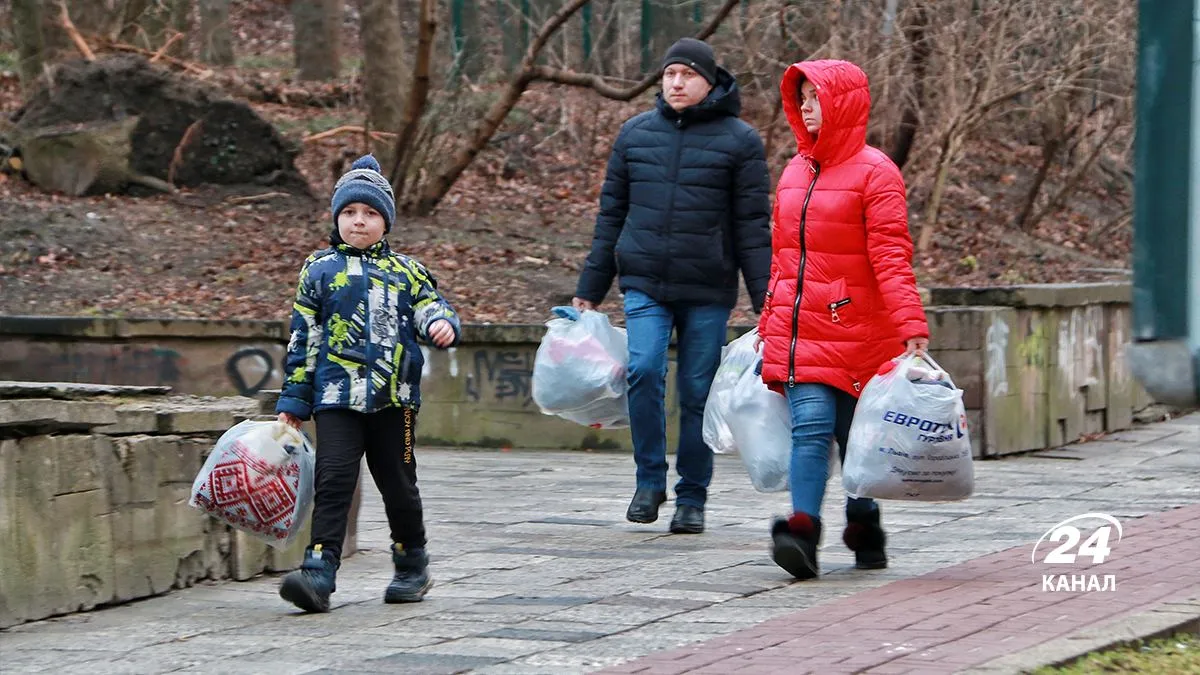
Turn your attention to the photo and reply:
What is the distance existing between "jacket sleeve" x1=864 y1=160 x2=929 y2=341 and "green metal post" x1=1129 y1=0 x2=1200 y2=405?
2545 mm

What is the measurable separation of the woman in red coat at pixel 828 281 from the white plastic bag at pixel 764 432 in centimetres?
17

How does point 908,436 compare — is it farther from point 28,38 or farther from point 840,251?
point 28,38

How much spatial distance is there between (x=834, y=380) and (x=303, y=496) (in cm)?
188

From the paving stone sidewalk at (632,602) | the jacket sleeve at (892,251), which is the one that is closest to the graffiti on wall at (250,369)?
the paving stone sidewalk at (632,602)

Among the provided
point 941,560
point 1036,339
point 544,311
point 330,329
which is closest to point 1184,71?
point 330,329

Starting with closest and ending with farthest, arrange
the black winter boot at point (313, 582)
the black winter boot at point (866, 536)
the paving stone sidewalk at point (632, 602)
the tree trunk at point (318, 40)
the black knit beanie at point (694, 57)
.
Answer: the paving stone sidewalk at point (632, 602) → the black winter boot at point (313, 582) → the black winter boot at point (866, 536) → the black knit beanie at point (694, 57) → the tree trunk at point (318, 40)

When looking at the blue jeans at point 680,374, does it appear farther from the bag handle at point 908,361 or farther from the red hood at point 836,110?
the bag handle at point 908,361

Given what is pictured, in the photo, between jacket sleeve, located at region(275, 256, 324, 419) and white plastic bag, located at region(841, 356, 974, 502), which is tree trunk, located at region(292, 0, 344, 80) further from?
white plastic bag, located at region(841, 356, 974, 502)

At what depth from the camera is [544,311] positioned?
13.6 m

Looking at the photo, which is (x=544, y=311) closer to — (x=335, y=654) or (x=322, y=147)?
(x=322, y=147)

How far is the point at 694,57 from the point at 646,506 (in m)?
1.91

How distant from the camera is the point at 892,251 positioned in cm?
642

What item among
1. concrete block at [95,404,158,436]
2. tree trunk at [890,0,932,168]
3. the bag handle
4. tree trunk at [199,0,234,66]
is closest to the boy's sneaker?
the bag handle

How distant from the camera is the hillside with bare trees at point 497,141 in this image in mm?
14469
